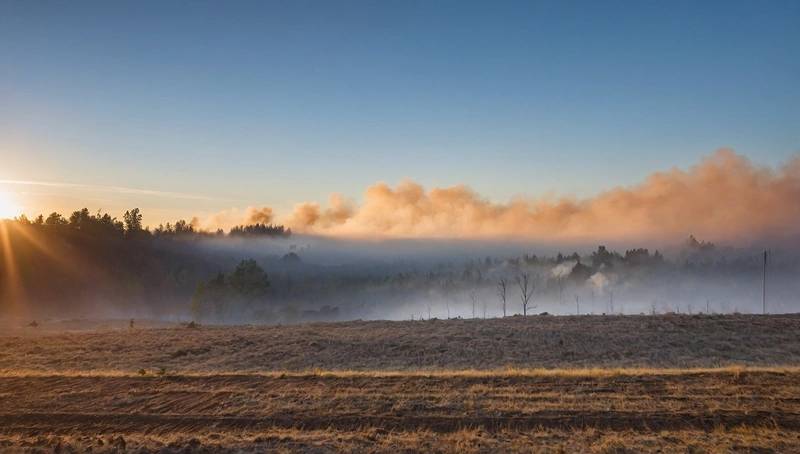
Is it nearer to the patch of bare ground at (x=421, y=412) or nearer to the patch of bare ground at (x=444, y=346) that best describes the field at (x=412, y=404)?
the patch of bare ground at (x=421, y=412)

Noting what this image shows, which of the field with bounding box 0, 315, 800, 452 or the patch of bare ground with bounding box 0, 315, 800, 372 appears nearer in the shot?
the field with bounding box 0, 315, 800, 452

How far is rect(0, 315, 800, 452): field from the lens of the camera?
1355 centimetres

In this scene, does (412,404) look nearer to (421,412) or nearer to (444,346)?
(421,412)

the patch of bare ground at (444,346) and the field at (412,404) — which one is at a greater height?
the field at (412,404)

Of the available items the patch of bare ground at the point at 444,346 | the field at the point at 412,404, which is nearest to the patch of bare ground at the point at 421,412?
the field at the point at 412,404

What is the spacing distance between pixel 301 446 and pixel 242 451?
148 centimetres

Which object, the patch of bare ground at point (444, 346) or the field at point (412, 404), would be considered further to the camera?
the patch of bare ground at point (444, 346)

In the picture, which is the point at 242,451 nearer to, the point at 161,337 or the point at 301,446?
the point at 301,446

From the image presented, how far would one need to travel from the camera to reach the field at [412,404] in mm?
13547

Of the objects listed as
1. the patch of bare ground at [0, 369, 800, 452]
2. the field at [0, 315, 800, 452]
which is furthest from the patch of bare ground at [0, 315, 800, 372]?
the patch of bare ground at [0, 369, 800, 452]

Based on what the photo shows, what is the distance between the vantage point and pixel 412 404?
55.2ft

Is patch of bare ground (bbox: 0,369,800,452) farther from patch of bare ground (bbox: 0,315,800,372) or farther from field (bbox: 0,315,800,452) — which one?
patch of bare ground (bbox: 0,315,800,372)

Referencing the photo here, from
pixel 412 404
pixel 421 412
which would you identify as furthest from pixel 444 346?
pixel 421 412

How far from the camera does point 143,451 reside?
1324 cm
